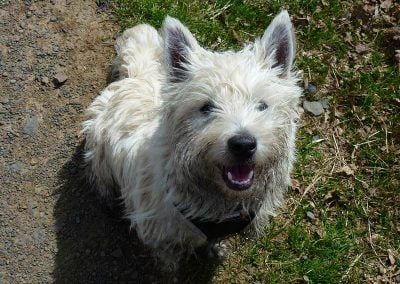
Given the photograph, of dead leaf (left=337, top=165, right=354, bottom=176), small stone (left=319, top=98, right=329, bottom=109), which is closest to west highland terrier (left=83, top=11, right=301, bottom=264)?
dead leaf (left=337, top=165, right=354, bottom=176)

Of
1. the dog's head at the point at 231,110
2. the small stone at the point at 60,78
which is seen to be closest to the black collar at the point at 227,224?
the dog's head at the point at 231,110

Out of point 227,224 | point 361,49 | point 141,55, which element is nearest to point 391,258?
point 227,224

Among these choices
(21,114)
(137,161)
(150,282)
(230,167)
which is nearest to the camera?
(230,167)

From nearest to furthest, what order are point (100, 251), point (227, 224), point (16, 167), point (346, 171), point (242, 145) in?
point (242, 145) < point (227, 224) < point (100, 251) < point (16, 167) < point (346, 171)

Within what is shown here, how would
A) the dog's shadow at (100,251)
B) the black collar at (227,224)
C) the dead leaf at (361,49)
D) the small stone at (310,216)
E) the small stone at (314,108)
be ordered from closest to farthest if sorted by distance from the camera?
the black collar at (227,224) < the dog's shadow at (100,251) < the small stone at (310,216) < the small stone at (314,108) < the dead leaf at (361,49)

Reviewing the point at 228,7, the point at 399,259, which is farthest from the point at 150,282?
the point at 228,7

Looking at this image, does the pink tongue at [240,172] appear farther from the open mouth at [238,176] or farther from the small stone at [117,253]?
the small stone at [117,253]

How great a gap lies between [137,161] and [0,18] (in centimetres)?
275

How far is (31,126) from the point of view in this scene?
214 inches

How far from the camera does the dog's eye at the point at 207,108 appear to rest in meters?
3.56

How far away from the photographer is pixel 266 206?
4203 millimetres

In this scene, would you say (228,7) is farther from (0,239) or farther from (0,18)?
(0,239)

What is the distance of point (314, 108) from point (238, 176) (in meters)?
2.48

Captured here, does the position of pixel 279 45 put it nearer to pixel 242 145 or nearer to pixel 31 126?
pixel 242 145
